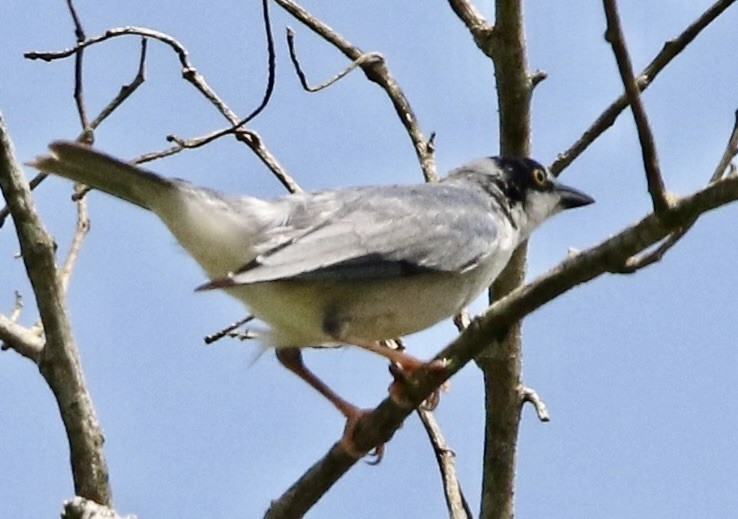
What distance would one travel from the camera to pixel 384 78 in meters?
7.20

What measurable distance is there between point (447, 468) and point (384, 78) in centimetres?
232

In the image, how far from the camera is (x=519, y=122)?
611 cm

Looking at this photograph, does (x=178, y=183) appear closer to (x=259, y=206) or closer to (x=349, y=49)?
(x=259, y=206)

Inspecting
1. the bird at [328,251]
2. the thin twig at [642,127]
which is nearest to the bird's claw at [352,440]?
the bird at [328,251]

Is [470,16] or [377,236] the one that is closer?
[377,236]

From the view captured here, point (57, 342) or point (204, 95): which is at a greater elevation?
point (204, 95)

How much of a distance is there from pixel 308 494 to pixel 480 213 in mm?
1993

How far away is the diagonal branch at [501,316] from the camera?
386 cm

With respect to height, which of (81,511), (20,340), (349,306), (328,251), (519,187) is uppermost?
(519,187)

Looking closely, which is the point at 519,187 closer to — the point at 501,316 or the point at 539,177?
the point at 539,177

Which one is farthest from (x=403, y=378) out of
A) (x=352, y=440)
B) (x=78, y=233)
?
(x=78, y=233)

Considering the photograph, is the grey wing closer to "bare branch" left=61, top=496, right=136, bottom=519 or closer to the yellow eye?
the yellow eye

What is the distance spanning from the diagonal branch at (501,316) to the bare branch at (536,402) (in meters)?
1.06

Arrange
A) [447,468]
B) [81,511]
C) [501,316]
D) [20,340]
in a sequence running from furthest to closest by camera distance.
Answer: [447,468] < [20,340] < [81,511] < [501,316]
